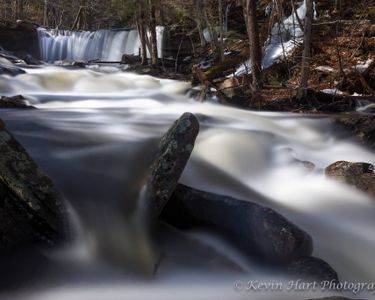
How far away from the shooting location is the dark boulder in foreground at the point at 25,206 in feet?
11.9

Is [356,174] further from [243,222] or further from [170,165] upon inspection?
[170,165]

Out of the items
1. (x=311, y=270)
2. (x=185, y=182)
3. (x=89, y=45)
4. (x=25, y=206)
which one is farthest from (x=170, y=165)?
(x=89, y=45)

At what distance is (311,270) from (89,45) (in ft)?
69.3

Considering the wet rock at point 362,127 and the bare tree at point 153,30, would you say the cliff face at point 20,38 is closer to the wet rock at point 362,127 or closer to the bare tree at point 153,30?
the bare tree at point 153,30

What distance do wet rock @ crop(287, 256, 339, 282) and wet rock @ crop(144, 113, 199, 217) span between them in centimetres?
131

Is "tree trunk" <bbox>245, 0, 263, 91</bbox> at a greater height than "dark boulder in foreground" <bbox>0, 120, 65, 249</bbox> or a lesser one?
greater

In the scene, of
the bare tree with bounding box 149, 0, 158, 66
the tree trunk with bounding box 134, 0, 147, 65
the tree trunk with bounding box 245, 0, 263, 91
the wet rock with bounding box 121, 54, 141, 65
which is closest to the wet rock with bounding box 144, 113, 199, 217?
the tree trunk with bounding box 245, 0, 263, 91

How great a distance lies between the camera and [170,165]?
415cm

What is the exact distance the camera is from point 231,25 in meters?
21.2

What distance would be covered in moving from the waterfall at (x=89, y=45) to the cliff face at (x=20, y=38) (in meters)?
0.33

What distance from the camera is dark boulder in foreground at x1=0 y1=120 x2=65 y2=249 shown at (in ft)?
11.9

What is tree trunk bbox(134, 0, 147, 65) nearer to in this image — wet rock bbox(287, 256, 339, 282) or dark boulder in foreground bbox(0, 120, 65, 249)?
dark boulder in foreground bbox(0, 120, 65, 249)

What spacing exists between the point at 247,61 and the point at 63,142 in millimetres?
9849

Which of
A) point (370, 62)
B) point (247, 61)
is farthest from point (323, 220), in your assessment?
point (247, 61)
